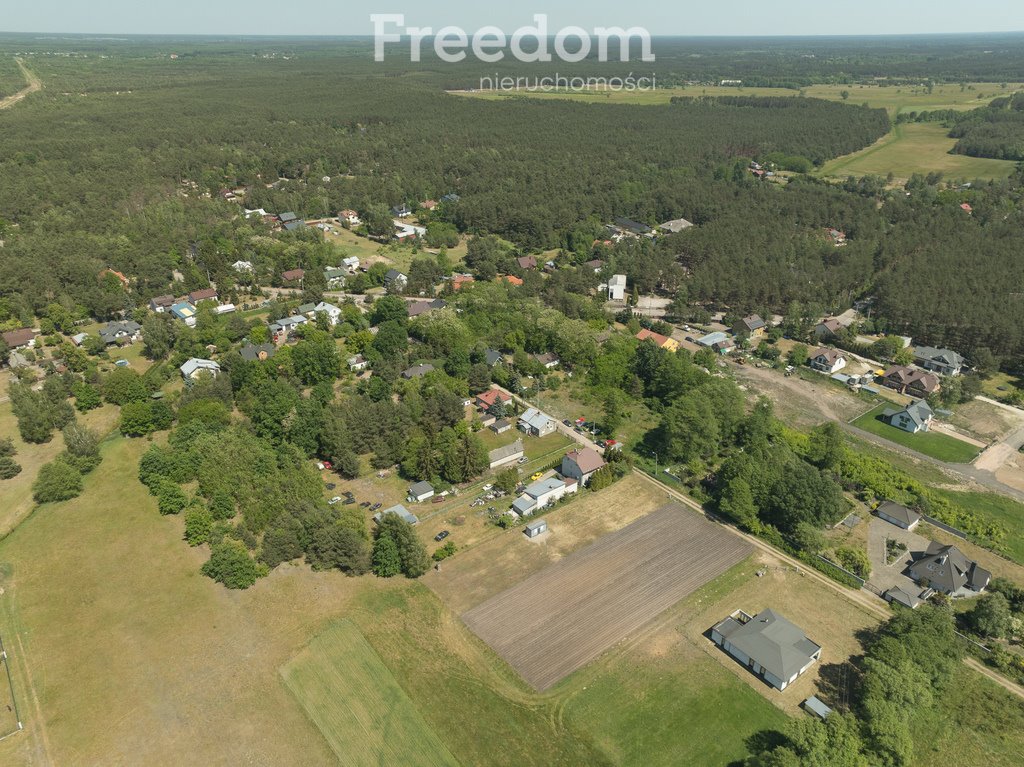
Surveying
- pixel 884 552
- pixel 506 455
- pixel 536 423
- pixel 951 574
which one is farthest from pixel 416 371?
pixel 951 574

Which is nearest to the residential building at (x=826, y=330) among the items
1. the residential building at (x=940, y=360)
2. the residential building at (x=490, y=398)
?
the residential building at (x=940, y=360)

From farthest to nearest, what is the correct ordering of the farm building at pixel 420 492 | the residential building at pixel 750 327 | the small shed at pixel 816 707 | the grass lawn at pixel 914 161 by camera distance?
the grass lawn at pixel 914 161, the residential building at pixel 750 327, the farm building at pixel 420 492, the small shed at pixel 816 707

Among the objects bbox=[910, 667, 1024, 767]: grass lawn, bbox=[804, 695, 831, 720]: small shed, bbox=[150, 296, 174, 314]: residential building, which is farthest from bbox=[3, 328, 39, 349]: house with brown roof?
bbox=[910, 667, 1024, 767]: grass lawn

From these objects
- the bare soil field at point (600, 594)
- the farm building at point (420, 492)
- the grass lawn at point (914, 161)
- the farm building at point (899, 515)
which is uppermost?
the grass lawn at point (914, 161)

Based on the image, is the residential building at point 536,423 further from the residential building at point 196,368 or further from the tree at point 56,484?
the tree at point 56,484

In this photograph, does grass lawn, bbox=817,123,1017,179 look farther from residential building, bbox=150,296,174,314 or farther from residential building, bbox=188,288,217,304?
residential building, bbox=150,296,174,314

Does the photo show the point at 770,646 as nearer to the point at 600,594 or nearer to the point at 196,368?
the point at 600,594
